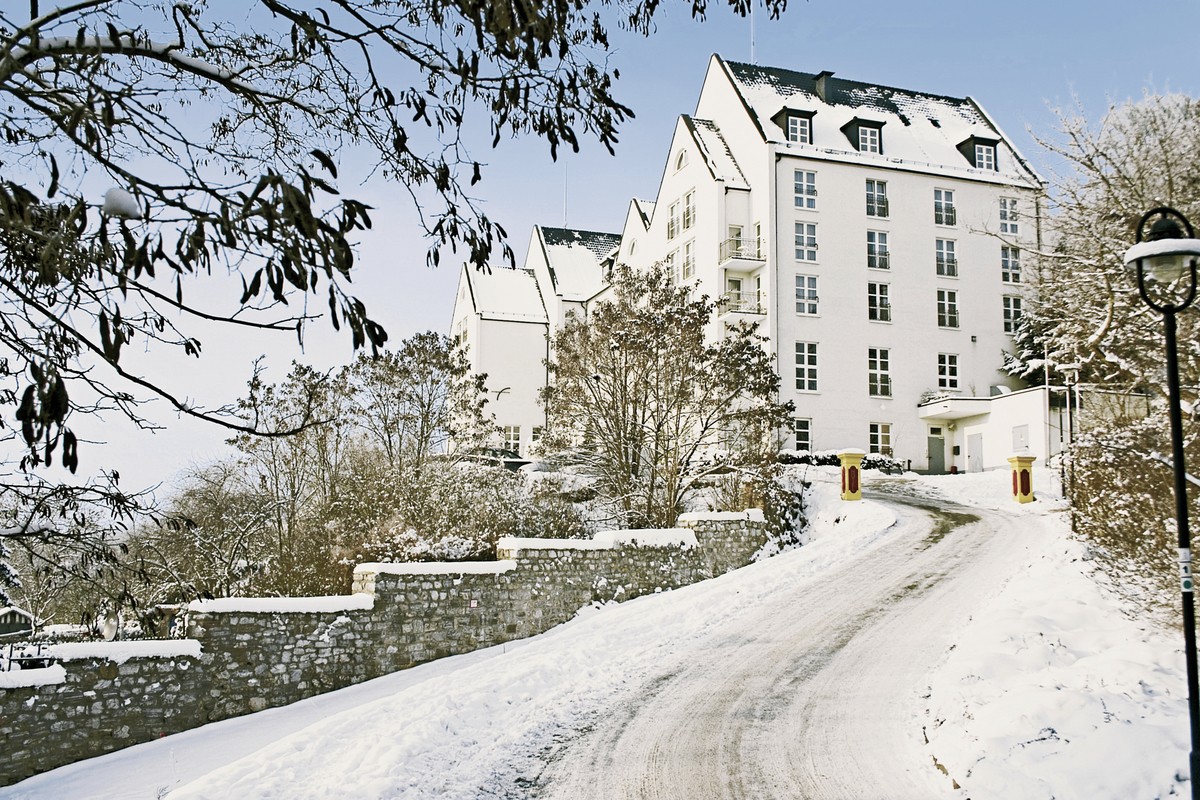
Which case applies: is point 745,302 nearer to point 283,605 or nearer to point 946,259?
point 946,259

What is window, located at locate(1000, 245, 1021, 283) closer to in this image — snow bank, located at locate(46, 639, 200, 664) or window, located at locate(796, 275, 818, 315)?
window, located at locate(796, 275, 818, 315)

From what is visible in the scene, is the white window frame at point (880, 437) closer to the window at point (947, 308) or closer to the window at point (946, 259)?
the window at point (947, 308)

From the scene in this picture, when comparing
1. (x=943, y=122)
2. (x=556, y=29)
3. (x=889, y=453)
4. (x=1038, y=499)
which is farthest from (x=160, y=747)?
(x=943, y=122)

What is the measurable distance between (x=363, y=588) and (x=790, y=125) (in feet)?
89.1

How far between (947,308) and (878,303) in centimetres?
292

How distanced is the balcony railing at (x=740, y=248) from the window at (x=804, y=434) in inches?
253

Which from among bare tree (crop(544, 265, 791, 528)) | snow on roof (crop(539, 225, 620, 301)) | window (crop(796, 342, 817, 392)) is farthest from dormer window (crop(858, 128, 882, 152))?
bare tree (crop(544, 265, 791, 528))

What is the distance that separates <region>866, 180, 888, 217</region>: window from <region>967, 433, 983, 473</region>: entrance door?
30.2ft

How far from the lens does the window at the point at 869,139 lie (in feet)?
124

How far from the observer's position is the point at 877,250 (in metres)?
37.2

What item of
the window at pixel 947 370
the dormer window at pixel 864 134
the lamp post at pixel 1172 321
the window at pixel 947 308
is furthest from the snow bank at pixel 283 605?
the dormer window at pixel 864 134

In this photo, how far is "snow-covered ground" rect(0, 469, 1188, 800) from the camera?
7188mm

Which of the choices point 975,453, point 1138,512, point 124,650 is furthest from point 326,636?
point 975,453

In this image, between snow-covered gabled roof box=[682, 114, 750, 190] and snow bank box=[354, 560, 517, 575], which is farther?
→ snow-covered gabled roof box=[682, 114, 750, 190]
